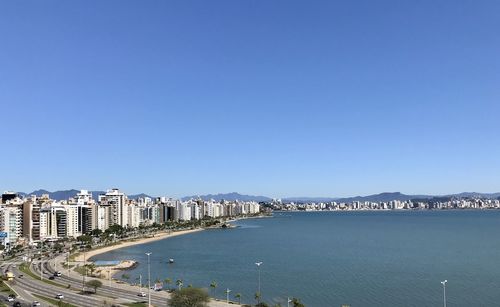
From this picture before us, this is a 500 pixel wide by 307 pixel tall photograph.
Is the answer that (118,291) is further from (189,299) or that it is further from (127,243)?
(127,243)

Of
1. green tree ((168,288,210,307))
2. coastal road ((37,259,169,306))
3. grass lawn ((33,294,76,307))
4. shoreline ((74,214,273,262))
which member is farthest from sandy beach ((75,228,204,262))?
green tree ((168,288,210,307))

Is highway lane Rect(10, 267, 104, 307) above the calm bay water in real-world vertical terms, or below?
above

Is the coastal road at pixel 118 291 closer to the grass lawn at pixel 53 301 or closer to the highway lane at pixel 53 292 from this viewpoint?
the highway lane at pixel 53 292

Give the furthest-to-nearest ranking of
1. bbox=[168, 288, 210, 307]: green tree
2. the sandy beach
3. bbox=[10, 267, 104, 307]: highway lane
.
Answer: the sandy beach < bbox=[10, 267, 104, 307]: highway lane < bbox=[168, 288, 210, 307]: green tree

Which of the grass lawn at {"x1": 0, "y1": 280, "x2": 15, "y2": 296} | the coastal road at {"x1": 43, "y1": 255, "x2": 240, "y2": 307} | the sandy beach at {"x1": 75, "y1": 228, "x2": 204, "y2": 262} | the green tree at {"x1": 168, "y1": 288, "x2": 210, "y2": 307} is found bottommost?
the sandy beach at {"x1": 75, "y1": 228, "x2": 204, "y2": 262}

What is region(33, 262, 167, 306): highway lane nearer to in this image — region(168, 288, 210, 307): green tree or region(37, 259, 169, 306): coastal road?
region(37, 259, 169, 306): coastal road

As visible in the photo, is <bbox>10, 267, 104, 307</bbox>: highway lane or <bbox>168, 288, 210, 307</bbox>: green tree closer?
<bbox>168, 288, 210, 307</bbox>: green tree

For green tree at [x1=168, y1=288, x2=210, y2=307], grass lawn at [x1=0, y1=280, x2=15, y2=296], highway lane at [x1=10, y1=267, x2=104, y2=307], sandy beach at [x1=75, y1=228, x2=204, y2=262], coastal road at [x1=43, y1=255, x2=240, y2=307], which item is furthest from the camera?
sandy beach at [x1=75, y1=228, x2=204, y2=262]

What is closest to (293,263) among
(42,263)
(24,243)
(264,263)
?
(264,263)

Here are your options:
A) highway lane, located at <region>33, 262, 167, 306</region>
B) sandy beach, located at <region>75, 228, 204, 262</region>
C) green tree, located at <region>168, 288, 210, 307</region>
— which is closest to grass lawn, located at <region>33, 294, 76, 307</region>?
highway lane, located at <region>33, 262, 167, 306</region>

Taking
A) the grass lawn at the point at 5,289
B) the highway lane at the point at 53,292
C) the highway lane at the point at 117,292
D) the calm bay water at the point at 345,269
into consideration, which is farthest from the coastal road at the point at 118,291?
the calm bay water at the point at 345,269

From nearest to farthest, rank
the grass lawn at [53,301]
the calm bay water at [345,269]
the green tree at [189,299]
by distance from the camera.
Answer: the green tree at [189,299] → the grass lawn at [53,301] → the calm bay water at [345,269]
